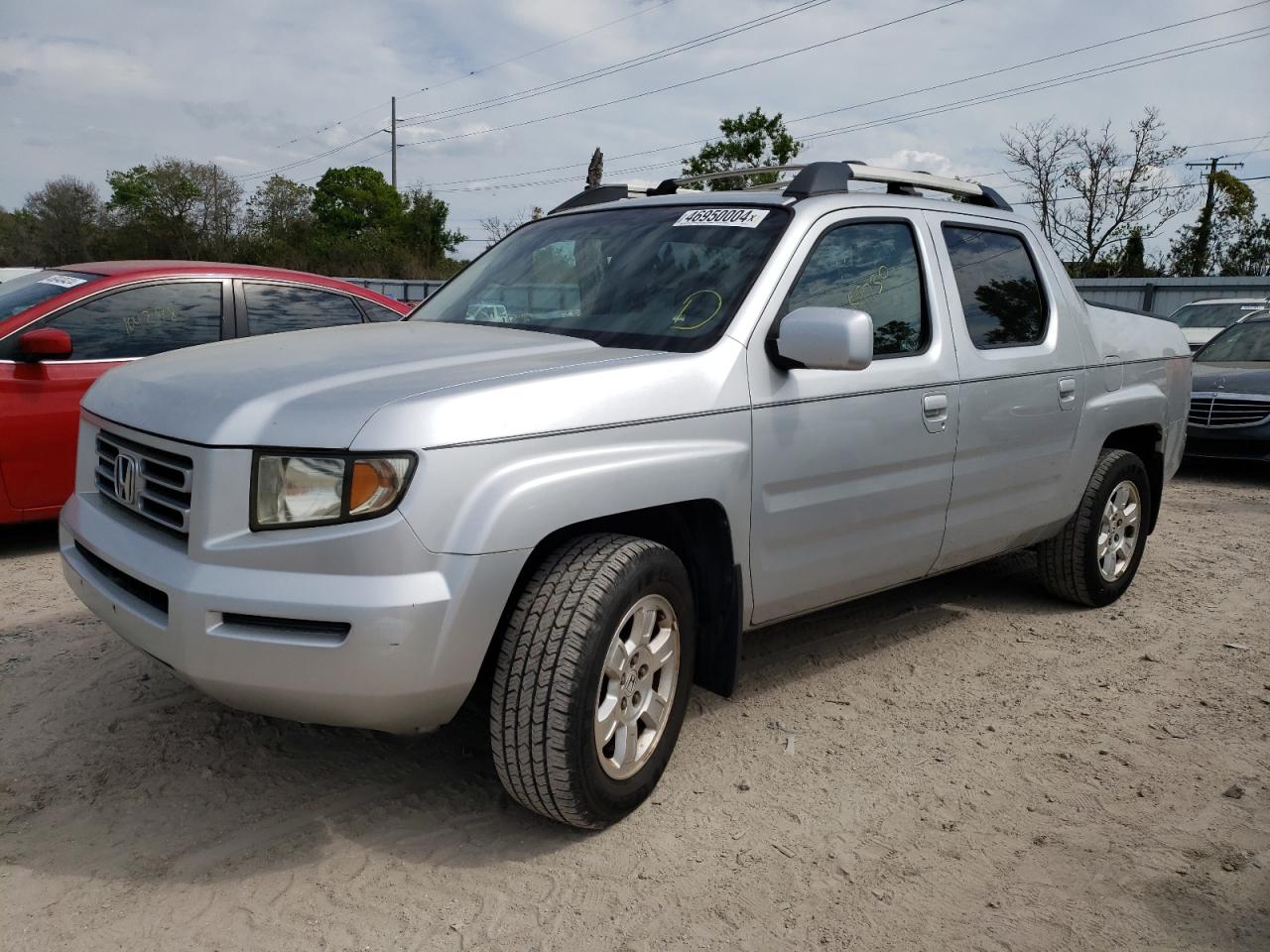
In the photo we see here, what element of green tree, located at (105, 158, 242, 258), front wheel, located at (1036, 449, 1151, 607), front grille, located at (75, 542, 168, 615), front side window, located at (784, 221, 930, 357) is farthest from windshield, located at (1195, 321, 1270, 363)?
green tree, located at (105, 158, 242, 258)

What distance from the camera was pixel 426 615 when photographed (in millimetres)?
2438

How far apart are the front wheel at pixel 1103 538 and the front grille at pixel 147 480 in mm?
3850

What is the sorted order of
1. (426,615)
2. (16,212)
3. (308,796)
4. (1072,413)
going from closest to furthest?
(426,615)
(308,796)
(1072,413)
(16,212)

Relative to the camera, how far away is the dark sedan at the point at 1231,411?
910 cm

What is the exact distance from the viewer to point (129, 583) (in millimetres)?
2793

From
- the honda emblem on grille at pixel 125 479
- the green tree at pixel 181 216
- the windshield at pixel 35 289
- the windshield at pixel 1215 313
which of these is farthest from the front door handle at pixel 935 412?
the green tree at pixel 181 216

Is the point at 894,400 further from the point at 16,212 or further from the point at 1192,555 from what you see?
the point at 16,212

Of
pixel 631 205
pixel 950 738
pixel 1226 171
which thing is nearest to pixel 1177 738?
pixel 950 738

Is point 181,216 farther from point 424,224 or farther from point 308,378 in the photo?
point 308,378

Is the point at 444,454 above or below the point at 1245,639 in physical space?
above

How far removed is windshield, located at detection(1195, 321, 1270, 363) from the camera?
33.2ft

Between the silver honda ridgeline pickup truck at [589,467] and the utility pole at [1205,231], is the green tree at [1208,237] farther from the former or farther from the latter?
the silver honda ridgeline pickup truck at [589,467]

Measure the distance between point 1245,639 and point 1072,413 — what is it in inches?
53.7

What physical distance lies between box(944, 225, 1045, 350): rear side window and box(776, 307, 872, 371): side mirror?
122 cm
